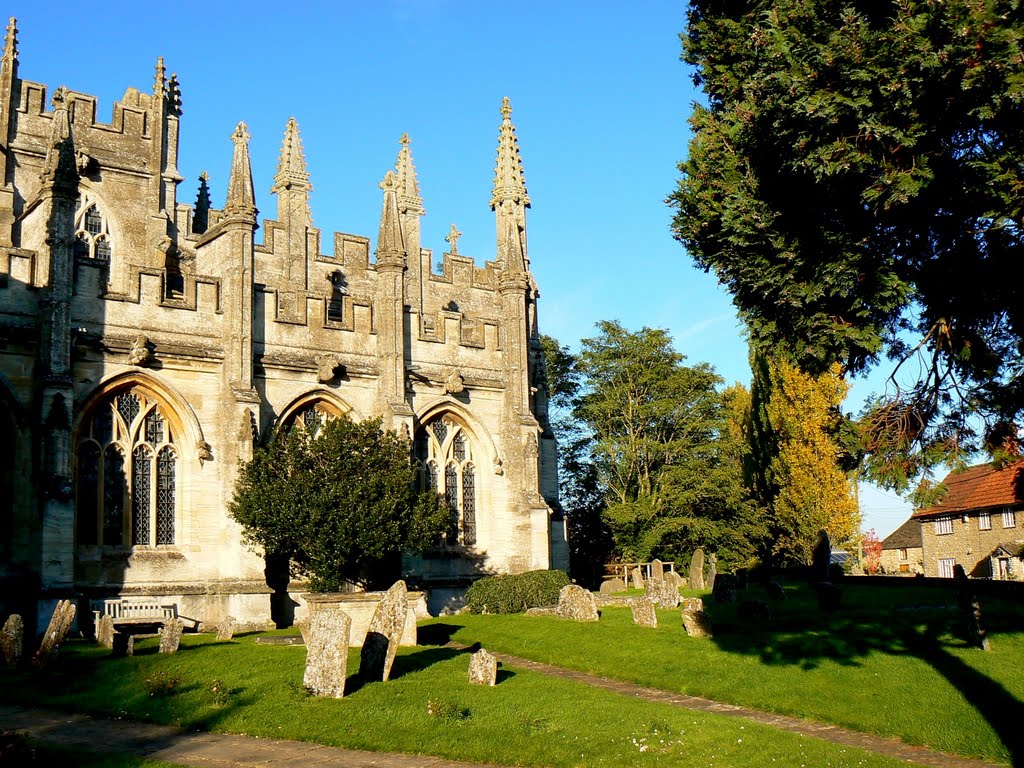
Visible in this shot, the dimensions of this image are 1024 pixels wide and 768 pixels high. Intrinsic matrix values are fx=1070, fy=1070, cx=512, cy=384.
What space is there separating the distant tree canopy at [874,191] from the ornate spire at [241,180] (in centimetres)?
1584

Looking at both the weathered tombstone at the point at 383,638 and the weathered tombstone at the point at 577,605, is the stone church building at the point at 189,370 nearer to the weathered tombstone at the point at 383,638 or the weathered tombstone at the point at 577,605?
the weathered tombstone at the point at 577,605

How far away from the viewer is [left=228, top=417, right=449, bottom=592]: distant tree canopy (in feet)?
78.1

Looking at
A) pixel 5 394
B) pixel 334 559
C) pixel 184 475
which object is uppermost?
pixel 5 394

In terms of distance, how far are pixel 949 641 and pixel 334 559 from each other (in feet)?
41.7

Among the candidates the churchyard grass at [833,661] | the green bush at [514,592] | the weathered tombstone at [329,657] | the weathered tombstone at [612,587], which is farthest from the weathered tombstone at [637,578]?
the weathered tombstone at [329,657]

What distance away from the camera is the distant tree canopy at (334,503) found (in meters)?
23.8

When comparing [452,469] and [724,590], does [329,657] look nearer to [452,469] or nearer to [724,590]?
[724,590]

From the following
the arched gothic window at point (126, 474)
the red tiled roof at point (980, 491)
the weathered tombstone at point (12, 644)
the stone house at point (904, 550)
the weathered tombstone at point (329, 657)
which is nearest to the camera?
the weathered tombstone at point (329, 657)

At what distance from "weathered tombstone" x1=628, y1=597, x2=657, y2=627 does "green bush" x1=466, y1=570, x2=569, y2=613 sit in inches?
207

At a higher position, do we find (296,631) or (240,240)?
(240,240)

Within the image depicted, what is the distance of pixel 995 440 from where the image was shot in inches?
551

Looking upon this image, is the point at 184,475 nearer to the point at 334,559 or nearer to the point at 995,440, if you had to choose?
the point at 334,559

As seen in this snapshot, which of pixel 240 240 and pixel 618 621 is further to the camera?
pixel 240 240

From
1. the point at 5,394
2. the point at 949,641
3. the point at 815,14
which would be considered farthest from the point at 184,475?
the point at 815,14
